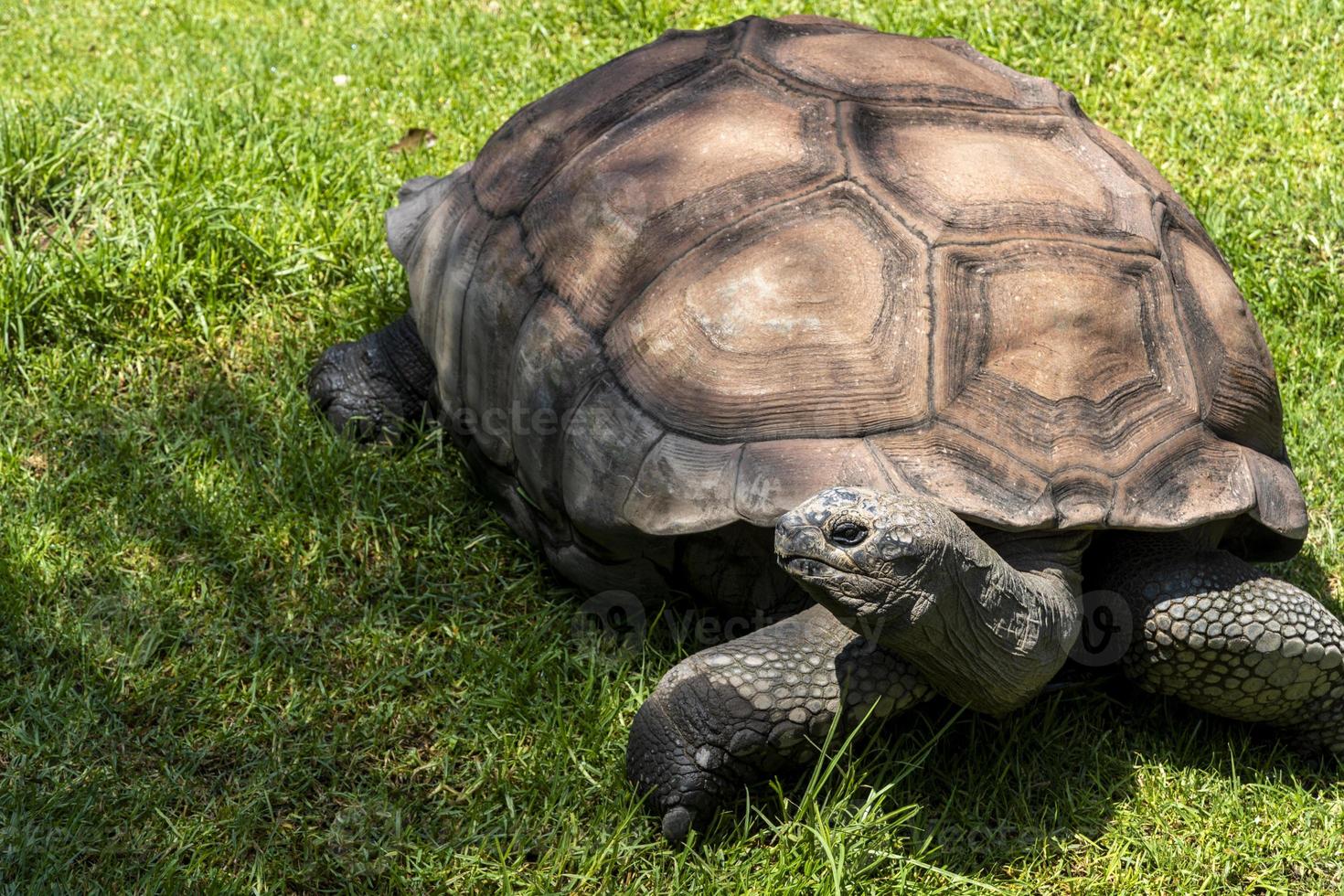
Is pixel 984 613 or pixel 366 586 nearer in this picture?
pixel 984 613

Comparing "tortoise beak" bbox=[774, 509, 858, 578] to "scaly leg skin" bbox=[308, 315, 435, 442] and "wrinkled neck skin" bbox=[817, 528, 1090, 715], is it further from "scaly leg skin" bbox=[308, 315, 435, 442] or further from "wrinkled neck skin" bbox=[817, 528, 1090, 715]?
"scaly leg skin" bbox=[308, 315, 435, 442]

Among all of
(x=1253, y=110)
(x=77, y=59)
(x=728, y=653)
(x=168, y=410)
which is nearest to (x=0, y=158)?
(x=168, y=410)

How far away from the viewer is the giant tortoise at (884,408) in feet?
9.47

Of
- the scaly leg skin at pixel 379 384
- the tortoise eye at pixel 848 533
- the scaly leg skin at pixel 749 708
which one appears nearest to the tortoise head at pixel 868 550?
the tortoise eye at pixel 848 533

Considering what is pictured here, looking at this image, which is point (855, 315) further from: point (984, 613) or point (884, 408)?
point (984, 613)

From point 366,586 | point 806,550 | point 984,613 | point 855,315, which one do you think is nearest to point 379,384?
point 366,586

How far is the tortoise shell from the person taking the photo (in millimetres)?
2936

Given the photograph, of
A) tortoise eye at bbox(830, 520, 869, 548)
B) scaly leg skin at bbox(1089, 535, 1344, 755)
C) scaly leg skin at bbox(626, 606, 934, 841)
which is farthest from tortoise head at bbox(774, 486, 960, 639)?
scaly leg skin at bbox(1089, 535, 1344, 755)

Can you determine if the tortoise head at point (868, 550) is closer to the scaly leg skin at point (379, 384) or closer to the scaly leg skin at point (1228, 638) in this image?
the scaly leg skin at point (1228, 638)

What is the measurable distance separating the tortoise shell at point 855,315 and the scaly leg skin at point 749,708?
13.2 inches

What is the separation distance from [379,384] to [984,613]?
218cm

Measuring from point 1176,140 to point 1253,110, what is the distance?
383mm

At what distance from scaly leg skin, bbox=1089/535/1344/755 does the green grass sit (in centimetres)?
18

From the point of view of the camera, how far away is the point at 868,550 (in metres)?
2.60
